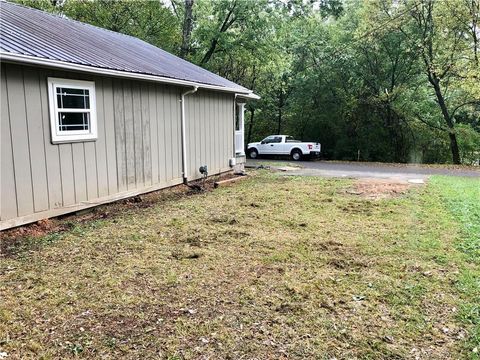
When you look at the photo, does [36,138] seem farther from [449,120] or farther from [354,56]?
[449,120]

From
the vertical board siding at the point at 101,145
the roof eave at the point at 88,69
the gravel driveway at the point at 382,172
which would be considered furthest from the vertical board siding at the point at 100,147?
the gravel driveway at the point at 382,172

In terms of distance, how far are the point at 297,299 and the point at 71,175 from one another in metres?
4.44

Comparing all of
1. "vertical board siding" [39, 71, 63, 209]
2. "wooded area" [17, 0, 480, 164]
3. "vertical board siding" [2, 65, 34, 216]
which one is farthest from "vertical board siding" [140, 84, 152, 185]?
"wooded area" [17, 0, 480, 164]

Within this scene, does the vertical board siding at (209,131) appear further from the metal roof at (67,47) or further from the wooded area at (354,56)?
the wooded area at (354,56)

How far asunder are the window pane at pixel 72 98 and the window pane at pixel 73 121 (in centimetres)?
13

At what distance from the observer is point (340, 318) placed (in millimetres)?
3219

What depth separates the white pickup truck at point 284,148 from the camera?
1902 centimetres

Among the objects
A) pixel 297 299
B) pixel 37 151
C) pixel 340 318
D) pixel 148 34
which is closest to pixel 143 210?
pixel 37 151

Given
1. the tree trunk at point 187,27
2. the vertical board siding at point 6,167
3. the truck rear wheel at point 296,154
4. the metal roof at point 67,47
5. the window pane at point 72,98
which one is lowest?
the truck rear wheel at point 296,154

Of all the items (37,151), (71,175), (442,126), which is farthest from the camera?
(442,126)

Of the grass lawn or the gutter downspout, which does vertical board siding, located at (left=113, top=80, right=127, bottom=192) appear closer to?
the grass lawn

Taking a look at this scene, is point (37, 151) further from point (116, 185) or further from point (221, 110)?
point (221, 110)

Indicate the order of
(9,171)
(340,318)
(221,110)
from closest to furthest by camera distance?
(340,318) < (9,171) < (221,110)

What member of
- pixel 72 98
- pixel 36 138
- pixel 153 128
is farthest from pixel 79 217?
pixel 153 128
